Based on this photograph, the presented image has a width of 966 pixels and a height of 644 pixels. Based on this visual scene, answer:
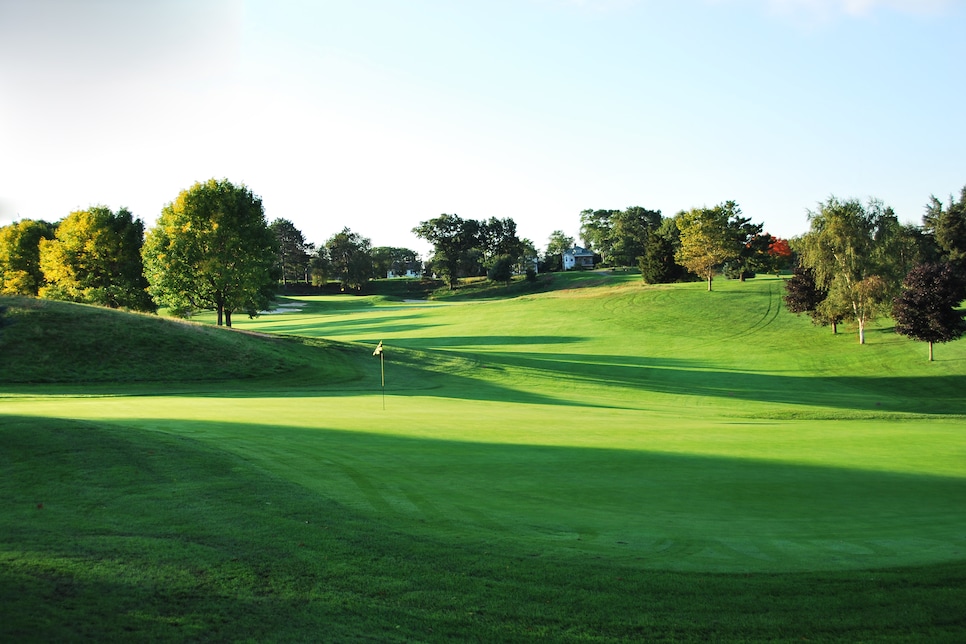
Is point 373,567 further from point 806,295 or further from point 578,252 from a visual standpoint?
point 578,252

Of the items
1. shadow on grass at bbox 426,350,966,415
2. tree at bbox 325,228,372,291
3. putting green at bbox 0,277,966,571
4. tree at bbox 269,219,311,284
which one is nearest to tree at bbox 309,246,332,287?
tree at bbox 325,228,372,291

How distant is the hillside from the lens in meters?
31.7

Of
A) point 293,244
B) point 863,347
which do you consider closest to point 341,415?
point 863,347

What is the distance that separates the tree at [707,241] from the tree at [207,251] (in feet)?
155

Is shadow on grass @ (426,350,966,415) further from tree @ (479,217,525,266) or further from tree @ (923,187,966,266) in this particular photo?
tree @ (479,217,525,266)

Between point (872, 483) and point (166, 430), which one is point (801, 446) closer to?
point (872, 483)

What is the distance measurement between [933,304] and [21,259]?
263 ft

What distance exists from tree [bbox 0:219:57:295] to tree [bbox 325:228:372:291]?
74.4 metres

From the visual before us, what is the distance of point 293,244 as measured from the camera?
6412 inches

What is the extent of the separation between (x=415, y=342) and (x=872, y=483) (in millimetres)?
46203

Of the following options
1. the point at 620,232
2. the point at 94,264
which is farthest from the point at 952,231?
the point at 94,264

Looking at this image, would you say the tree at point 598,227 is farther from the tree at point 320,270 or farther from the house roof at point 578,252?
the tree at point 320,270

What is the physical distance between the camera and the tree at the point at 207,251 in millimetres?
51719

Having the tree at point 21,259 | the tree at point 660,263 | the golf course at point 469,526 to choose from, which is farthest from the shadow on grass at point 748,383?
the tree at point 21,259
